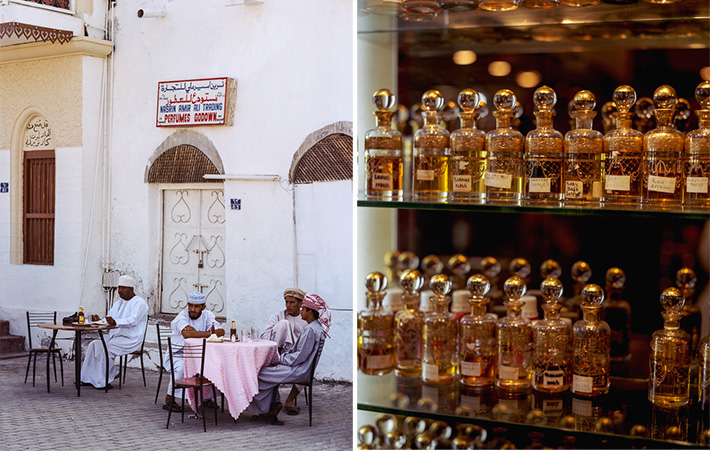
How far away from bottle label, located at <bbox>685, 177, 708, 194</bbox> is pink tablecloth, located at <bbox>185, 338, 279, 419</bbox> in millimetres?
3500

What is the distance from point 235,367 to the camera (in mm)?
4398

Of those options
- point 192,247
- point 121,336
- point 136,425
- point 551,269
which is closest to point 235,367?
point 136,425

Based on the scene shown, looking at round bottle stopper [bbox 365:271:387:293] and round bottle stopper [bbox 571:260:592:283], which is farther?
round bottle stopper [bbox 571:260:592:283]

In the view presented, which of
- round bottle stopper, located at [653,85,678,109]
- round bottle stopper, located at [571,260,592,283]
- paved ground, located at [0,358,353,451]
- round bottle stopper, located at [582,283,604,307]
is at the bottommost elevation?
paved ground, located at [0,358,353,451]

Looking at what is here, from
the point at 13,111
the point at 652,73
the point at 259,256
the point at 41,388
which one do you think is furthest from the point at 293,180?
the point at 652,73

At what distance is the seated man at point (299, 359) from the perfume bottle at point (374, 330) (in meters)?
3.23

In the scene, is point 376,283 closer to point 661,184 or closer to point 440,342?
point 440,342

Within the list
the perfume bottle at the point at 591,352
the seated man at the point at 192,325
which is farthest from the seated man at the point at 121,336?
the perfume bottle at the point at 591,352

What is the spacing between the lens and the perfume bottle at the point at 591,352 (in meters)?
1.21

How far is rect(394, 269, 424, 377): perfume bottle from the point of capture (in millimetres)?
1277

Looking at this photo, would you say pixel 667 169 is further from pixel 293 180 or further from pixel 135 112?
pixel 135 112

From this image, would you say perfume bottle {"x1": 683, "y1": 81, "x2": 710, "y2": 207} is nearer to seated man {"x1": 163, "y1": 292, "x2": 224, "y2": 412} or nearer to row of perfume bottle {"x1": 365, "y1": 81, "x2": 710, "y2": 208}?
row of perfume bottle {"x1": 365, "y1": 81, "x2": 710, "y2": 208}

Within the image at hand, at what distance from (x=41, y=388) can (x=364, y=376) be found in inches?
200

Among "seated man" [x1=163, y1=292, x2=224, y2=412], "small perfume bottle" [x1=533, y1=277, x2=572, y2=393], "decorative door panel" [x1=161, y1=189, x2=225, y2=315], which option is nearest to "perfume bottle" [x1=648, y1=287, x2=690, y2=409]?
"small perfume bottle" [x1=533, y1=277, x2=572, y2=393]
